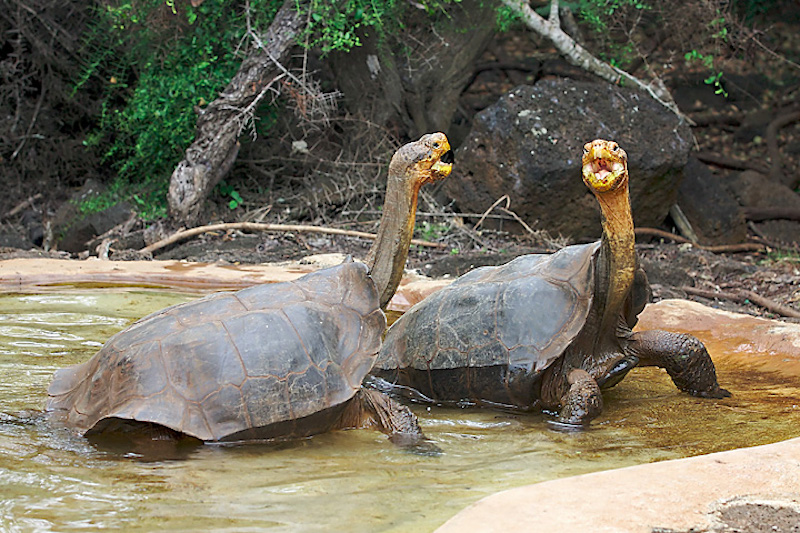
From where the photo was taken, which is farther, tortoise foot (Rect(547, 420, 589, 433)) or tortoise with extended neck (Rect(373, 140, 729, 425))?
tortoise with extended neck (Rect(373, 140, 729, 425))

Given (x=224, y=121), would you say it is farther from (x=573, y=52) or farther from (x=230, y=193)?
(x=573, y=52)

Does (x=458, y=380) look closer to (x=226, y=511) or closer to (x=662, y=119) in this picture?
(x=226, y=511)

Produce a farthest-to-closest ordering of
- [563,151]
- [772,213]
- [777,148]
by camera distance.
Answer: [777,148], [772,213], [563,151]

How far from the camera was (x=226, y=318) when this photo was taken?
3.26 meters

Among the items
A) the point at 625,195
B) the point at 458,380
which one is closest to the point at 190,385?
the point at 458,380

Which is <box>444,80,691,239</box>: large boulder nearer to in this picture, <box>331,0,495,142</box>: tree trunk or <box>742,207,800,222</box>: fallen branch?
<box>331,0,495,142</box>: tree trunk

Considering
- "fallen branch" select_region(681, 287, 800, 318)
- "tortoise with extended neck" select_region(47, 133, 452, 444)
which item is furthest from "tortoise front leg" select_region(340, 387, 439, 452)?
"fallen branch" select_region(681, 287, 800, 318)

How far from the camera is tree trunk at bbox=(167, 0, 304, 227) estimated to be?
29.0ft

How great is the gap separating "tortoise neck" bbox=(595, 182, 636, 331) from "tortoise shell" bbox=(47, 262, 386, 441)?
105cm

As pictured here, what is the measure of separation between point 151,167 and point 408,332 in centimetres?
730

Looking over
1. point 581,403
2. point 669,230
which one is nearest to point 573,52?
point 669,230

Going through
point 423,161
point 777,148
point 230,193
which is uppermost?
point 777,148

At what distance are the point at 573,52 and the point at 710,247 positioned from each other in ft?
8.40

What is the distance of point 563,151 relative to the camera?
832cm
